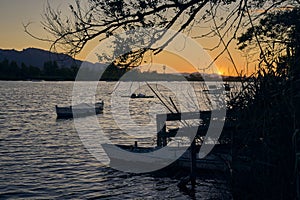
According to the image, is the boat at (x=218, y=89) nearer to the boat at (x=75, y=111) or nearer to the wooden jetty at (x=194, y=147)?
the wooden jetty at (x=194, y=147)

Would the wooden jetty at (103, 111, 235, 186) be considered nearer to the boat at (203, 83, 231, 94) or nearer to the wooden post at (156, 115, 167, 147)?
the wooden post at (156, 115, 167, 147)

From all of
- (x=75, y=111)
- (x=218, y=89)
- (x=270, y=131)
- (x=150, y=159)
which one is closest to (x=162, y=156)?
(x=150, y=159)

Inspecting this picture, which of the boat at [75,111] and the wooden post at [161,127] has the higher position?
the wooden post at [161,127]

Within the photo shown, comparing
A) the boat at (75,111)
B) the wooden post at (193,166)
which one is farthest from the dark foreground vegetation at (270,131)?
the boat at (75,111)

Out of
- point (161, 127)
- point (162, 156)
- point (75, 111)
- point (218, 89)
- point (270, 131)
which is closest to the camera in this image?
point (270, 131)

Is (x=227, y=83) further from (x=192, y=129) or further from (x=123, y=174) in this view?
(x=123, y=174)

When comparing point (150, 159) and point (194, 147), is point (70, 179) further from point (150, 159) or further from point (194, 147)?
point (194, 147)

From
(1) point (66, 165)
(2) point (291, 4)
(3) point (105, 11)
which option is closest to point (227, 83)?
(3) point (105, 11)

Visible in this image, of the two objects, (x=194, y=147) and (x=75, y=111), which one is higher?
(x=194, y=147)

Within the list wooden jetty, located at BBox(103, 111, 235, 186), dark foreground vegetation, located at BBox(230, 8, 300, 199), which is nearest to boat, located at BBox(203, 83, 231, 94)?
wooden jetty, located at BBox(103, 111, 235, 186)

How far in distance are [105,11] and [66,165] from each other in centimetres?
1460

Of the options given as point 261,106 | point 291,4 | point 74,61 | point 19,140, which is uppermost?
point 291,4

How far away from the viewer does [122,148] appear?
1828cm

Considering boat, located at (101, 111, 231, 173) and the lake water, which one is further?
the lake water
